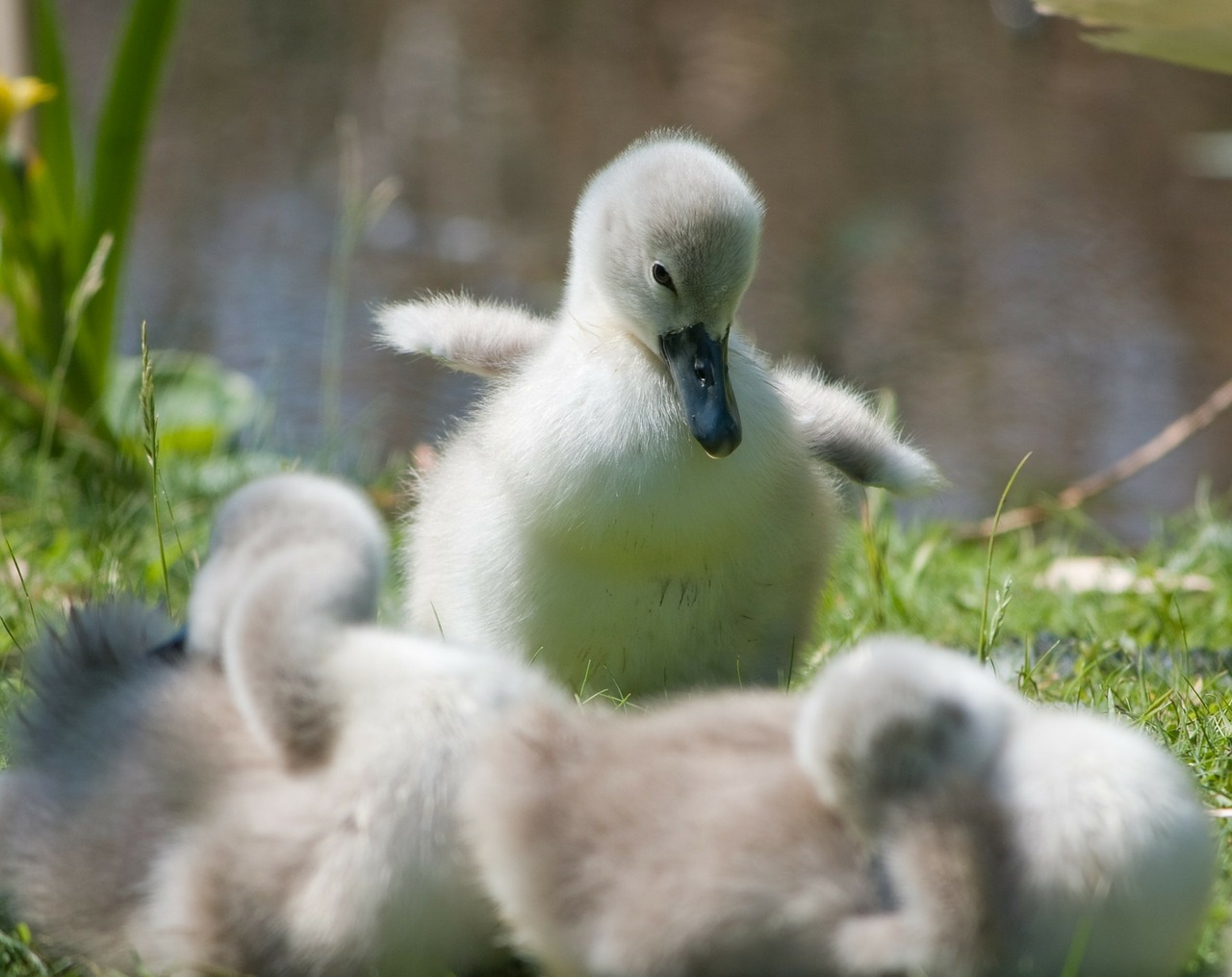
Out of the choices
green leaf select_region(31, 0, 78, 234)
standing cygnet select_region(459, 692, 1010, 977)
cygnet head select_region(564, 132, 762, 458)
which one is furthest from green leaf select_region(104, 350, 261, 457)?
standing cygnet select_region(459, 692, 1010, 977)

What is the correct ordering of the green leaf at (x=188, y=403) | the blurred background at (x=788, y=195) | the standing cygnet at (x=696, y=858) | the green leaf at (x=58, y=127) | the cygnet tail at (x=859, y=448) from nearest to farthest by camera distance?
the standing cygnet at (x=696, y=858), the cygnet tail at (x=859, y=448), the green leaf at (x=58, y=127), the green leaf at (x=188, y=403), the blurred background at (x=788, y=195)

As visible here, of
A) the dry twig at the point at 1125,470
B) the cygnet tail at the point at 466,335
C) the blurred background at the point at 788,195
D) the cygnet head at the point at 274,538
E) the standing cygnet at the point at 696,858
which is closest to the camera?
the standing cygnet at the point at 696,858

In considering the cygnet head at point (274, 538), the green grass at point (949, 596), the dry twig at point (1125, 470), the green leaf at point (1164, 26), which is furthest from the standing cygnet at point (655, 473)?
the dry twig at point (1125, 470)

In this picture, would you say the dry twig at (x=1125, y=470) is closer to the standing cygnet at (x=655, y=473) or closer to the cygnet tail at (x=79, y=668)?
the standing cygnet at (x=655, y=473)

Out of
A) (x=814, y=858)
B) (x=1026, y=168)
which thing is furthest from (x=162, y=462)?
(x=1026, y=168)

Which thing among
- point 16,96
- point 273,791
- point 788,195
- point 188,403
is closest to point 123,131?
point 16,96

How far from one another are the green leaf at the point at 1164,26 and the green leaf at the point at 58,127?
3.49 m

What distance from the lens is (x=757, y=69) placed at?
1458 cm

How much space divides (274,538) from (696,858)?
32.4 inches

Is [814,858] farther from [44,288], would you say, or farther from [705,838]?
[44,288]

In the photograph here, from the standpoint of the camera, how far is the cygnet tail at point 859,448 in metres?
3.37

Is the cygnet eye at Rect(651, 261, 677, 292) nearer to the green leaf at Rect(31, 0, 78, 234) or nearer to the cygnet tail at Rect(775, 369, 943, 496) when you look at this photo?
the cygnet tail at Rect(775, 369, 943, 496)

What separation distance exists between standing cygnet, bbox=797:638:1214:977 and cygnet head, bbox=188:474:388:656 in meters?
0.70

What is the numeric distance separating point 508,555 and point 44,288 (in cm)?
286
